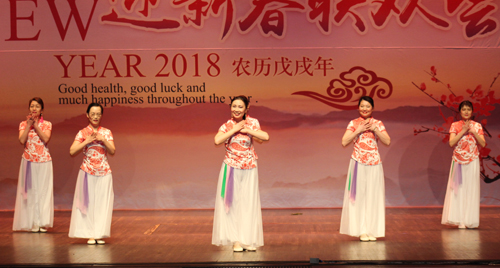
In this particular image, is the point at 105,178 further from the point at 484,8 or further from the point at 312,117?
the point at 484,8

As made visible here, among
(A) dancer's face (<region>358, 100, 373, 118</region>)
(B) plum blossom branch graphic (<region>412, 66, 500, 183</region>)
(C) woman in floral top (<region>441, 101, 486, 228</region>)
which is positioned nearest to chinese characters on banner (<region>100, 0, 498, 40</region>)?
(B) plum blossom branch graphic (<region>412, 66, 500, 183</region>)

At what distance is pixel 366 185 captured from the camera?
5.40 meters

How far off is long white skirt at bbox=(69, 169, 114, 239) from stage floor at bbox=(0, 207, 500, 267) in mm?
138

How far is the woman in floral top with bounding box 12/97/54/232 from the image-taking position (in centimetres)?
612

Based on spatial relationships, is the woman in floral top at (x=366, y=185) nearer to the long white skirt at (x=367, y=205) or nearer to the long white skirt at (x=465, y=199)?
the long white skirt at (x=367, y=205)

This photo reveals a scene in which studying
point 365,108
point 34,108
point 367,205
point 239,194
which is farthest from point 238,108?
point 34,108

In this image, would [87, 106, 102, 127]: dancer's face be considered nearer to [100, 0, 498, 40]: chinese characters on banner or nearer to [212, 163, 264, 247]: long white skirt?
[212, 163, 264, 247]: long white skirt

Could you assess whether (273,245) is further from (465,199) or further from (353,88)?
(353,88)

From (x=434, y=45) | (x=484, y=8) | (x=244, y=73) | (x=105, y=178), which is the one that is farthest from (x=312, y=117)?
(x=105, y=178)

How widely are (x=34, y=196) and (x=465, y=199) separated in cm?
461

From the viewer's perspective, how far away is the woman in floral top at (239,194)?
487 cm

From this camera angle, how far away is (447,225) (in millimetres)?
6227

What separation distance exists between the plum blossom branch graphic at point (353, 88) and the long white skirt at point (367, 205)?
2.29 m

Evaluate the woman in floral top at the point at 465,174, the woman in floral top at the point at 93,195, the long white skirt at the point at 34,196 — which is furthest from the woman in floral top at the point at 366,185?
the long white skirt at the point at 34,196
